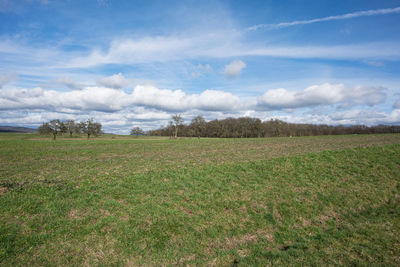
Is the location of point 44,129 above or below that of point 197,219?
above

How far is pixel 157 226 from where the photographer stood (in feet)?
33.8

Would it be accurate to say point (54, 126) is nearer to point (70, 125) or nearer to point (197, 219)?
point (70, 125)

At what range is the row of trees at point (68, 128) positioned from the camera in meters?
79.4

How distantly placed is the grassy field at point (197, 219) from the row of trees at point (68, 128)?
2919 inches

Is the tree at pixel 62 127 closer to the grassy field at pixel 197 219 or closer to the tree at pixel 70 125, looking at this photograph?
the tree at pixel 70 125

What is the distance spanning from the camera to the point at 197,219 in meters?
11.2

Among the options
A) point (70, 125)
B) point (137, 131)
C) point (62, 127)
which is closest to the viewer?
point (62, 127)

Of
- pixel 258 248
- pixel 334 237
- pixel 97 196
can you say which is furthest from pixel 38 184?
pixel 334 237

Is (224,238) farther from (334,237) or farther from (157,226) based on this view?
(334,237)

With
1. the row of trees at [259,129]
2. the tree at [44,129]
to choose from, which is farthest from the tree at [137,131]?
the tree at [44,129]

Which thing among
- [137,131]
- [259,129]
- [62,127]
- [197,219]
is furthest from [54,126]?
[259,129]

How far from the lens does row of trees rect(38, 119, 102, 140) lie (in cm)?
7944

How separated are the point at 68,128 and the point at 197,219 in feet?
313

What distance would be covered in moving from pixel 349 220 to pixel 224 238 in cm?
750
